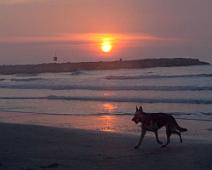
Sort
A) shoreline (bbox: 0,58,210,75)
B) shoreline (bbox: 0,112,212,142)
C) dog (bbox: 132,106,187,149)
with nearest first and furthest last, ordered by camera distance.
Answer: dog (bbox: 132,106,187,149)
shoreline (bbox: 0,112,212,142)
shoreline (bbox: 0,58,210,75)

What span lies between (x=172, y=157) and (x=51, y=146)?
262 centimetres

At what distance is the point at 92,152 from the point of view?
9.77 m

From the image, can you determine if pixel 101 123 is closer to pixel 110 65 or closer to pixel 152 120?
pixel 152 120

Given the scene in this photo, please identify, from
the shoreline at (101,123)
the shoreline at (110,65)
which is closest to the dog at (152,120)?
the shoreline at (101,123)

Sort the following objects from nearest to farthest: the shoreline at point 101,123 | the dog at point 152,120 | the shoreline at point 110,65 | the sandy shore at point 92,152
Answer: the sandy shore at point 92,152 → the dog at point 152,120 → the shoreline at point 101,123 → the shoreline at point 110,65

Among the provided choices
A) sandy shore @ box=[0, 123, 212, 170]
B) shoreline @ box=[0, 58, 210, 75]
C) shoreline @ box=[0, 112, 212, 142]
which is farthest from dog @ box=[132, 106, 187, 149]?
shoreline @ box=[0, 58, 210, 75]

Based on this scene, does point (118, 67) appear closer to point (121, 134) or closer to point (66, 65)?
point (66, 65)

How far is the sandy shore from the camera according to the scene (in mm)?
8367

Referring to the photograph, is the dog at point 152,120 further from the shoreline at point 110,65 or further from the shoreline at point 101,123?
the shoreline at point 110,65

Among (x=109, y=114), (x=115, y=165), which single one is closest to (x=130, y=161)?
(x=115, y=165)

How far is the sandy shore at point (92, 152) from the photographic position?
27.5ft

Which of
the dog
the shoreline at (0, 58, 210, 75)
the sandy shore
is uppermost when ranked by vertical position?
the shoreline at (0, 58, 210, 75)

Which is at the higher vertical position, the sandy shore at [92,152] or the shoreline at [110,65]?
the shoreline at [110,65]

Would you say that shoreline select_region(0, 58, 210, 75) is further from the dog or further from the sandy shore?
the dog
